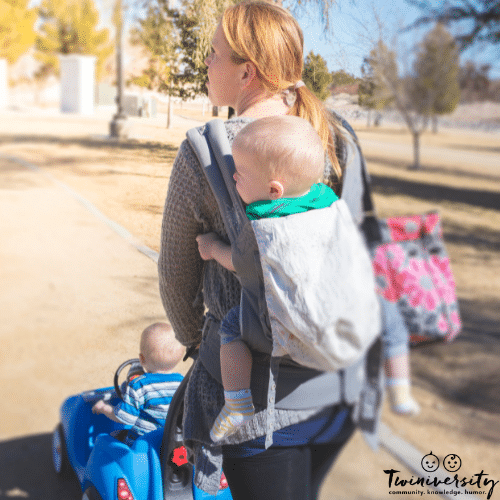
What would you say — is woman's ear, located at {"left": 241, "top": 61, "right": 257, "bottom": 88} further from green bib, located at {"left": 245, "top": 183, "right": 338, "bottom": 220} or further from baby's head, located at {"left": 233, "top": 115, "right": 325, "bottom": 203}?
green bib, located at {"left": 245, "top": 183, "right": 338, "bottom": 220}

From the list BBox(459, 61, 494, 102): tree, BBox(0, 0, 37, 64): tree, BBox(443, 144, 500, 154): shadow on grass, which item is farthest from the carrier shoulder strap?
BBox(0, 0, 37, 64): tree

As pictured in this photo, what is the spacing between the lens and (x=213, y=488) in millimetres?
1261

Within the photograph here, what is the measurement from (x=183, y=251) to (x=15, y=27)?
4.23m

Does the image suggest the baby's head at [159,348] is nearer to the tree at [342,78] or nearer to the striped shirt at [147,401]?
the striped shirt at [147,401]

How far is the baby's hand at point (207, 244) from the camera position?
120cm

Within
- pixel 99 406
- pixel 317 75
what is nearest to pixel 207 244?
pixel 317 75

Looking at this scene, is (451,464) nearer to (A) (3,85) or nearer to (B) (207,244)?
(B) (207,244)

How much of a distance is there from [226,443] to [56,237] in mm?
4531

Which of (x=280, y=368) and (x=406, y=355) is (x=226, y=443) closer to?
(x=280, y=368)

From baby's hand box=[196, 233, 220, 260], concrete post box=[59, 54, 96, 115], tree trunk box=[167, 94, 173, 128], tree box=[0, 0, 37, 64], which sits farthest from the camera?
concrete post box=[59, 54, 96, 115]

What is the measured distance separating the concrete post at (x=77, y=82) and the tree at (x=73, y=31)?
225 millimetres

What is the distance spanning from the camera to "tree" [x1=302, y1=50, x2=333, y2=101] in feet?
5.03

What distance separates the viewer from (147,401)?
76.5 inches

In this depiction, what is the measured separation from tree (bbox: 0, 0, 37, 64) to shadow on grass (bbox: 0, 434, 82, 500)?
2974 millimetres
